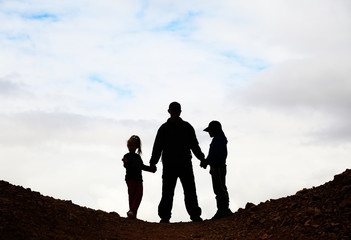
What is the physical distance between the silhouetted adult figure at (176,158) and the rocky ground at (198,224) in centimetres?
85

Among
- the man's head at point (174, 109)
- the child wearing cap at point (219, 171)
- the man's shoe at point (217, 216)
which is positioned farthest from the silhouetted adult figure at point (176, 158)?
the child wearing cap at point (219, 171)

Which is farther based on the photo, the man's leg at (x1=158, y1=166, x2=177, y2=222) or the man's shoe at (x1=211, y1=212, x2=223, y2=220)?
the man's leg at (x1=158, y1=166, x2=177, y2=222)

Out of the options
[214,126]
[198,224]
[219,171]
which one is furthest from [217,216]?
[214,126]

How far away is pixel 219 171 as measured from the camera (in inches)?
428

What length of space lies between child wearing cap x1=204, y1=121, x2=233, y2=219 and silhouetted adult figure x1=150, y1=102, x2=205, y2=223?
68cm

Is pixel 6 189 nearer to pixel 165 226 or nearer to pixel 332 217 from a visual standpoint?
pixel 165 226

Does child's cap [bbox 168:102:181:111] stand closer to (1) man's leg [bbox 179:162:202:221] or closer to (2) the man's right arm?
(2) the man's right arm

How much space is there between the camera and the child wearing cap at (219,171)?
10891mm

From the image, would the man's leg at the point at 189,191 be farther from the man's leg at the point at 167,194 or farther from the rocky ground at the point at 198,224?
the rocky ground at the point at 198,224

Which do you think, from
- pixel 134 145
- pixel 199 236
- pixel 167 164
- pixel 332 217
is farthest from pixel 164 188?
pixel 332 217

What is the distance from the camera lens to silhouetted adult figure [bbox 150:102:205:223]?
451 inches

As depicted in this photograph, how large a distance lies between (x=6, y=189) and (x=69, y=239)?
2.64m

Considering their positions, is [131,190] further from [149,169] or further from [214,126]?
[214,126]

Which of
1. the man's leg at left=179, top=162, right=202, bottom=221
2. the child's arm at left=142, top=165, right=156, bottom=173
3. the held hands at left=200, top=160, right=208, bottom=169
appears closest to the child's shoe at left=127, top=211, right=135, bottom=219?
the child's arm at left=142, top=165, right=156, bottom=173
